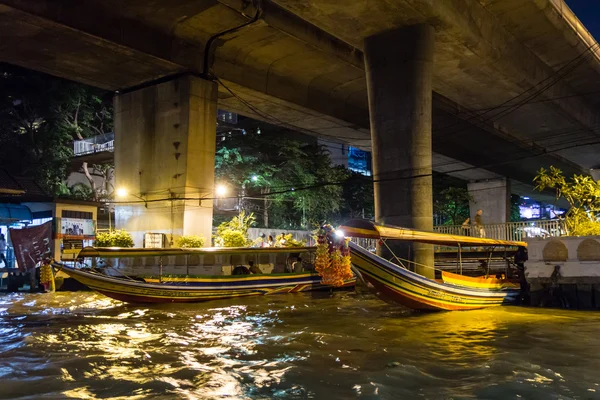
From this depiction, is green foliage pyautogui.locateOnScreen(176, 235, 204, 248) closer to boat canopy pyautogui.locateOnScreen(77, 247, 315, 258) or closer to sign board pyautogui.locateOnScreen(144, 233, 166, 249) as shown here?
sign board pyautogui.locateOnScreen(144, 233, 166, 249)

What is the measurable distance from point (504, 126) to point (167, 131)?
1754 cm

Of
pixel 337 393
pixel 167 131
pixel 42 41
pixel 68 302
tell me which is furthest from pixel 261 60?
pixel 337 393

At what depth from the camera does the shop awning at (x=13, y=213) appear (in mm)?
20062

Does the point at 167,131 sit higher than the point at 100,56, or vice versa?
the point at 100,56

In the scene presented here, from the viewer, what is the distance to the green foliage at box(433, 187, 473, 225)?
1364 inches

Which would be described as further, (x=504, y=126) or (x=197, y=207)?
(x=504, y=126)

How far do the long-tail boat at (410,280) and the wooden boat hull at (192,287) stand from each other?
15.6 ft

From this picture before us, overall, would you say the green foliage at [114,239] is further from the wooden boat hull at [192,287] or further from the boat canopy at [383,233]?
the boat canopy at [383,233]

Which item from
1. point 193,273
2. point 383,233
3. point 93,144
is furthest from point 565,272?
point 93,144

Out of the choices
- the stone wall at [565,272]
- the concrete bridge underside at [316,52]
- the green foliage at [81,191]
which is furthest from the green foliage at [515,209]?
the green foliage at [81,191]

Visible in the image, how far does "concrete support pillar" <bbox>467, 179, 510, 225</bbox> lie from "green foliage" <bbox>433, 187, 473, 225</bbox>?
2.24 feet

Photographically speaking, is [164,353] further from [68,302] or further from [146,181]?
[146,181]

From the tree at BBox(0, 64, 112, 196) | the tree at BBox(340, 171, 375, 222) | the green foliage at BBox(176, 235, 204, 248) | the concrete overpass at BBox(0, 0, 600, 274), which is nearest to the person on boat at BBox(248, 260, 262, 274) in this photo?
the green foliage at BBox(176, 235, 204, 248)

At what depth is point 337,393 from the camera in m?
6.14
